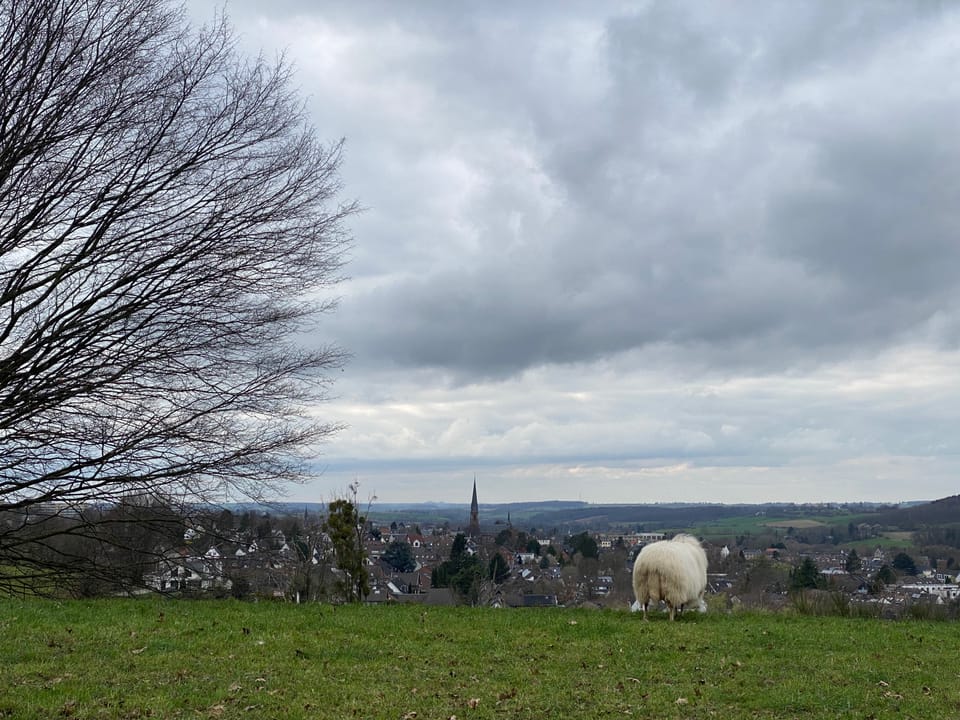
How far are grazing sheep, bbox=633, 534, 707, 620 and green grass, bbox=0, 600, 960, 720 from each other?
0.43 meters

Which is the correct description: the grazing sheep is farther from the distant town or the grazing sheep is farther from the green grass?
the distant town

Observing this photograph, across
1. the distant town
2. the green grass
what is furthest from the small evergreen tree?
the green grass

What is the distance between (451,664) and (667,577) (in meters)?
5.20

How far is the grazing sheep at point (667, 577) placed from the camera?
46.5 feet

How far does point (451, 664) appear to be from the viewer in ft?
34.1

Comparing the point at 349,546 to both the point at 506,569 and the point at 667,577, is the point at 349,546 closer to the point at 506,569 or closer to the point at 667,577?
the point at 667,577

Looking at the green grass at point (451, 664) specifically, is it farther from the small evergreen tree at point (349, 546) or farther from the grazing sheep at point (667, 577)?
the small evergreen tree at point (349, 546)

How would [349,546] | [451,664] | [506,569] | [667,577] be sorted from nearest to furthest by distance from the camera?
[451,664] < [667,577] < [349,546] < [506,569]

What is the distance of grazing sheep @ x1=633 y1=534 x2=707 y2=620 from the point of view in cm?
1416

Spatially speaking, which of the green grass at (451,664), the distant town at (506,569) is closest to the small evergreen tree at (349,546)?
the distant town at (506,569)

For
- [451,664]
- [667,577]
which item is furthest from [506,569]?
[451,664]

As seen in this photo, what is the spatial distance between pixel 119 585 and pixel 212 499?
0.82 meters

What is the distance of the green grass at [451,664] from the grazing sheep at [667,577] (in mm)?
433

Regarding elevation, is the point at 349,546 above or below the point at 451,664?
above
